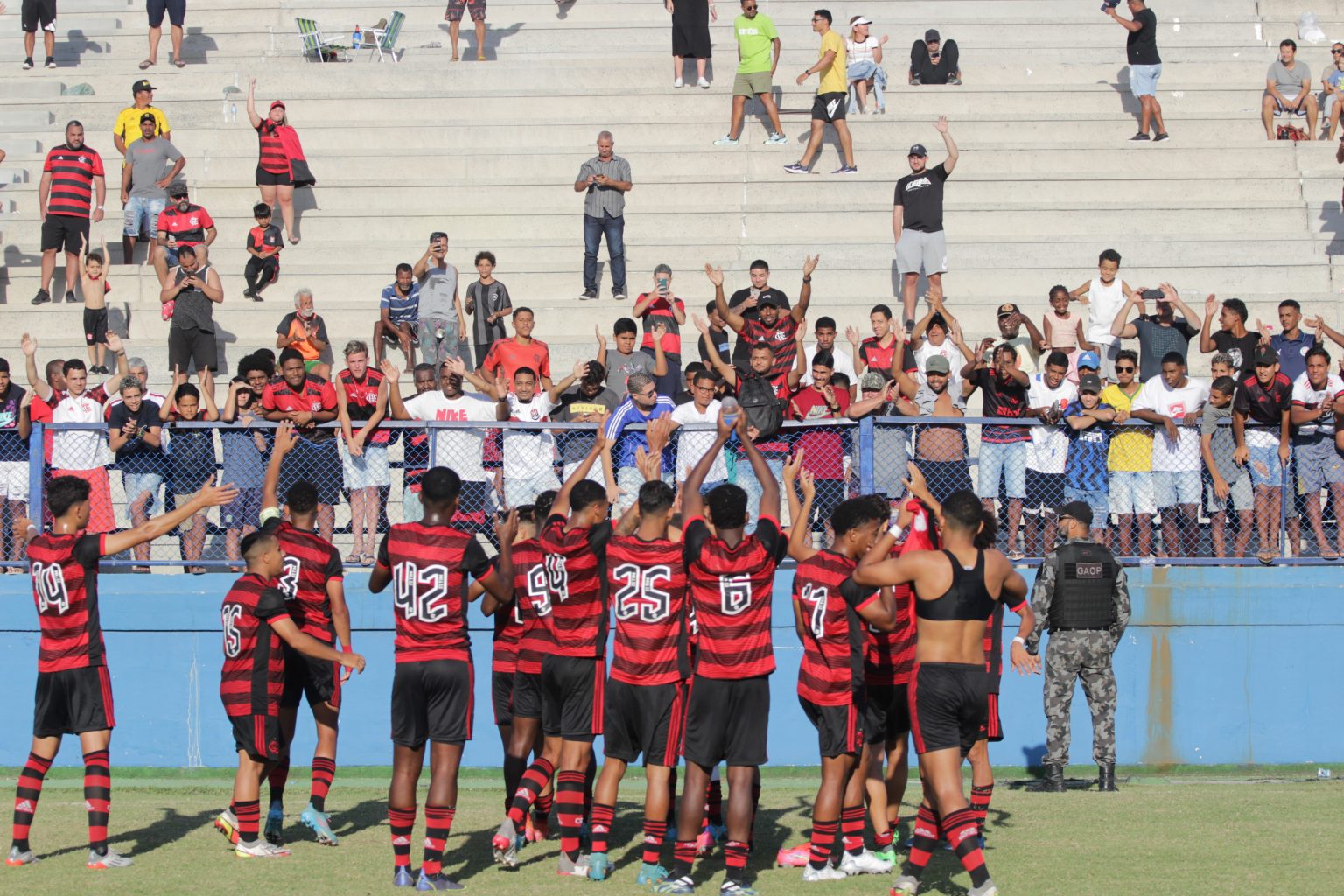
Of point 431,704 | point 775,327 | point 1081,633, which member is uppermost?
point 775,327

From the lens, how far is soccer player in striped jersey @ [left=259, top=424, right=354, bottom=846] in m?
9.64

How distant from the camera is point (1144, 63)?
776 inches

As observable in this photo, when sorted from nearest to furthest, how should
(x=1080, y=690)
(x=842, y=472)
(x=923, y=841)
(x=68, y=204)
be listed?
(x=923, y=841) → (x=842, y=472) → (x=1080, y=690) → (x=68, y=204)

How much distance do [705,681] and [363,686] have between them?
504 cm

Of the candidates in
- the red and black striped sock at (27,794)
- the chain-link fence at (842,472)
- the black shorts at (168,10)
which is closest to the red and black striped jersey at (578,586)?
the chain-link fence at (842,472)

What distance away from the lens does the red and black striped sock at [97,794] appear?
903 centimetres

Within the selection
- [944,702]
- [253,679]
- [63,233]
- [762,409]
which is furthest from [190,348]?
[944,702]

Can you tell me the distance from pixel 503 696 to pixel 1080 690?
5.17 meters

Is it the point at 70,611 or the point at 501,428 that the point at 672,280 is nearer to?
the point at 501,428

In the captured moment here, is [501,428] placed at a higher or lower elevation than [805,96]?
lower

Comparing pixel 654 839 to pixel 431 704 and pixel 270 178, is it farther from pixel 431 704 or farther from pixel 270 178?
pixel 270 178

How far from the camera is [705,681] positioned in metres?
8.49

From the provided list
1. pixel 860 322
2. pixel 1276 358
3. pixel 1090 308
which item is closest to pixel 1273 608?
pixel 1276 358

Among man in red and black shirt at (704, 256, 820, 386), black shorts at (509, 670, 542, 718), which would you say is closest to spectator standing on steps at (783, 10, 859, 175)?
man in red and black shirt at (704, 256, 820, 386)
